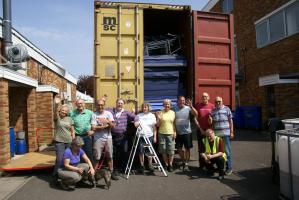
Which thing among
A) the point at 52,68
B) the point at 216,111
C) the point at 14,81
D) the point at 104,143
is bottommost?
the point at 104,143

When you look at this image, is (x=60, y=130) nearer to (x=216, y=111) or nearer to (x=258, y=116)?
(x=216, y=111)

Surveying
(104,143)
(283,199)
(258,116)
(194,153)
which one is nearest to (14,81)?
(104,143)

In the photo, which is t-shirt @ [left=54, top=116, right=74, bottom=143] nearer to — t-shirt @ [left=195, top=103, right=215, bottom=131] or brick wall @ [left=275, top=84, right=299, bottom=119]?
t-shirt @ [left=195, top=103, right=215, bottom=131]

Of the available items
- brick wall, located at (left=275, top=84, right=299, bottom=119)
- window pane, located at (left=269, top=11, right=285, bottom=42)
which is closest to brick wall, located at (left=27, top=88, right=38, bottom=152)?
brick wall, located at (left=275, top=84, right=299, bottom=119)

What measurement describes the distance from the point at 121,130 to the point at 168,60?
2077 millimetres

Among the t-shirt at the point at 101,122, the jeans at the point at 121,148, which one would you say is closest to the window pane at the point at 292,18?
the jeans at the point at 121,148

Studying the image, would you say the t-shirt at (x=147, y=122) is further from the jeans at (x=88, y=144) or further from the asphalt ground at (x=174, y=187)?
the jeans at (x=88, y=144)

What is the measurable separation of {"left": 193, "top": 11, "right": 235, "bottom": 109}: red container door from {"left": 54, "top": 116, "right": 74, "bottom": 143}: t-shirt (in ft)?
9.84

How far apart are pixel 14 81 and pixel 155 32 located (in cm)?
404

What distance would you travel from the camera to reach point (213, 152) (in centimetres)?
796

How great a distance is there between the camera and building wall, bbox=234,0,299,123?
16391 mm

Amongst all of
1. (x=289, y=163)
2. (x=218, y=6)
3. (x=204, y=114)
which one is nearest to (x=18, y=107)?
(x=204, y=114)

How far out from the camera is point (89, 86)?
5247 centimetres

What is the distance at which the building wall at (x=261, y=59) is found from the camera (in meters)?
16.4
